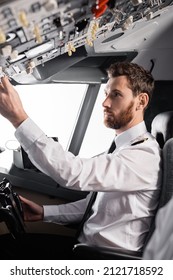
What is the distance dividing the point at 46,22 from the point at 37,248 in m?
1.21

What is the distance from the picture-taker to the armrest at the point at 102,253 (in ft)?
3.91

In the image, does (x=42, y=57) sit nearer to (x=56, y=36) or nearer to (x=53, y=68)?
(x=56, y=36)

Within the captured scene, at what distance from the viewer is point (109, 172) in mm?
1238

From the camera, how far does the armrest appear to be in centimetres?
119

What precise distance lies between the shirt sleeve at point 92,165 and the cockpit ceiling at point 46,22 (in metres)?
0.31

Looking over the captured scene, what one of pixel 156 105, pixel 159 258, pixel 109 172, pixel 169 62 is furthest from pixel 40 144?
pixel 169 62

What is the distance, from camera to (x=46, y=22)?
916 millimetres

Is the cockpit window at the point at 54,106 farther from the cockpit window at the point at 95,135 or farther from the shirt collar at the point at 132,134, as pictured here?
the shirt collar at the point at 132,134

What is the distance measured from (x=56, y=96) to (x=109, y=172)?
5.65 ft

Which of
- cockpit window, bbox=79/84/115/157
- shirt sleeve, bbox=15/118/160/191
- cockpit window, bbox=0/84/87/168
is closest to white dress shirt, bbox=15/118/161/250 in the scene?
shirt sleeve, bbox=15/118/160/191

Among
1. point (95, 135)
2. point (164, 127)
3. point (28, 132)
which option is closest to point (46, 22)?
point (28, 132)

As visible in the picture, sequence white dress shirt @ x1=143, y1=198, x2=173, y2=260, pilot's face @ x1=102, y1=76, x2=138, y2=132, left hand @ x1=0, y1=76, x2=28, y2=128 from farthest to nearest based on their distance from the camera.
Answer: pilot's face @ x1=102, y1=76, x2=138, y2=132, left hand @ x1=0, y1=76, x2=28, y2=128, white dress shirt @ x1=143, y1=198, x2=173, y2=260

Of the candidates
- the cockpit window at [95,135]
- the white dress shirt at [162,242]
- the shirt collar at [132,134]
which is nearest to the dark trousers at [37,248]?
the shirt collar at [132,134]

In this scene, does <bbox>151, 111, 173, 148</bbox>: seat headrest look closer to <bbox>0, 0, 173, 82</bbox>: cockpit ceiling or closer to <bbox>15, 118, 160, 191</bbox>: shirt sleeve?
<bbox>15, 118, 160, 191</bbox>: shirt sleeve
